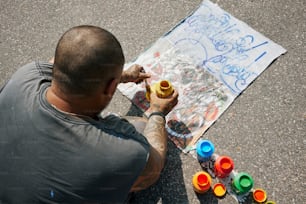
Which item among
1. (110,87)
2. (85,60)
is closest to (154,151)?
(110,87)

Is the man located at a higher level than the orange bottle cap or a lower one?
lower

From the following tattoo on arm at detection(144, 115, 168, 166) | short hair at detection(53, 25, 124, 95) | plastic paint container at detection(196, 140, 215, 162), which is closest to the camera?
short hair at detection(53, 25, 124, 95)

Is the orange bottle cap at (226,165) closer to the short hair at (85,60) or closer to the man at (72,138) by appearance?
the man at (72,138)

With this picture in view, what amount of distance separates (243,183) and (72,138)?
3.58 ft

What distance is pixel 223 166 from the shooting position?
2062 mm

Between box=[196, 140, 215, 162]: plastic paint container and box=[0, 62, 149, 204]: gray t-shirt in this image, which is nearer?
box=[0, 62, 149, 204]: gray t-shirt

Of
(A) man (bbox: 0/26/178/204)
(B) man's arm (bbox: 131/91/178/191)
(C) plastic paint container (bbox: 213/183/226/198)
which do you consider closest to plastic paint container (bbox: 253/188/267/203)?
(C) plastic paint container (bbox: 213/183/226/198)

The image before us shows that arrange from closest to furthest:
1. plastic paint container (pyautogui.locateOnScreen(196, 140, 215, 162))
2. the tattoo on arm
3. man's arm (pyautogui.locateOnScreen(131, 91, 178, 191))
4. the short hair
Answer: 1. the short hair
2. man's arm (pyautogui.locateOnScreen(131, 91, 178, 191))
3. the tattoo on arm
4. plastic paint container (pyautogui.locateOnScreen(196, 140, 215, 162))

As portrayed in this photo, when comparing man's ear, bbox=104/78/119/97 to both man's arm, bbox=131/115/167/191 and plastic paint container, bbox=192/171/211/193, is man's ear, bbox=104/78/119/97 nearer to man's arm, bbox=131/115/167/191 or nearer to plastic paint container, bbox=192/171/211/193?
man's arm, bbox=131/115/167/191

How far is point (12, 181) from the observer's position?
1.39 meters

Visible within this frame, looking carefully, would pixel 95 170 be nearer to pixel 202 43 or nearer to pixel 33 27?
pixel 202 43

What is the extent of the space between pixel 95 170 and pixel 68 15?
1.87m

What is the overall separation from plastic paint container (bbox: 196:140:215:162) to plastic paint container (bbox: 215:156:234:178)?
7 centimetres

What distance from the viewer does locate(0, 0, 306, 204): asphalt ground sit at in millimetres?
2137
